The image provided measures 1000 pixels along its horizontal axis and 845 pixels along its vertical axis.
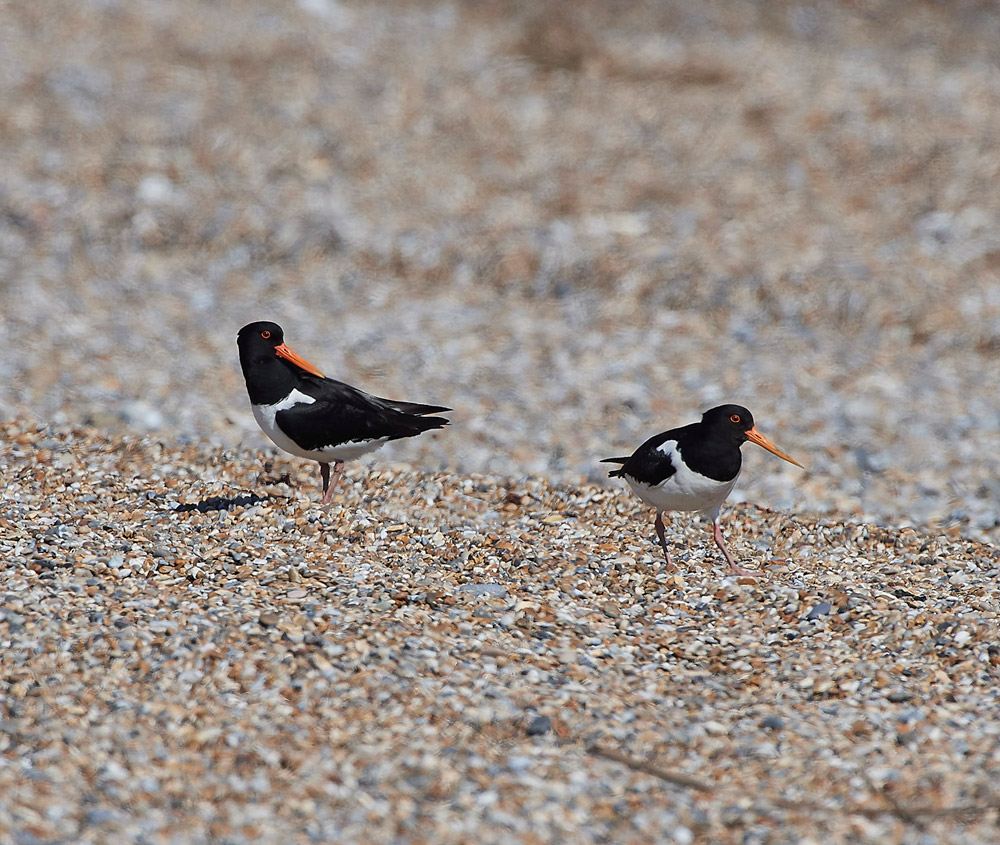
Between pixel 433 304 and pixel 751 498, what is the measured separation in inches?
193

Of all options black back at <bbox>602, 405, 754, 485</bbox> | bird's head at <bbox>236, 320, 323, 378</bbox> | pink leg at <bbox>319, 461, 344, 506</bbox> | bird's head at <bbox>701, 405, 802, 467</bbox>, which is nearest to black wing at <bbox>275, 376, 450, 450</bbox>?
bird's head at <bbox>236, 320, 323, 378</bbox>

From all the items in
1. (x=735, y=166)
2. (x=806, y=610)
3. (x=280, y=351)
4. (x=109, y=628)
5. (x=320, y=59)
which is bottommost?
(x=806, y=610)

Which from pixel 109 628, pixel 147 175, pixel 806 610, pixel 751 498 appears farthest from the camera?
pixel 147 175

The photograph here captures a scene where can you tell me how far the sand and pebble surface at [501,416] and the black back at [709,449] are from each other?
587mm

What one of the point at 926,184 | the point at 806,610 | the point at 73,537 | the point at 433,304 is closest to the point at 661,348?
the point at 433,304

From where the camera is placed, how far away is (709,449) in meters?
7.02

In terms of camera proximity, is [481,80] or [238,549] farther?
[481,80]

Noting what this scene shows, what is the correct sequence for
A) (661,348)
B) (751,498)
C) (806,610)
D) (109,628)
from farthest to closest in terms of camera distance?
(661,348) → (751,498) → (806,610) → (109,628)

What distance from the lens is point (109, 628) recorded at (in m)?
5.80

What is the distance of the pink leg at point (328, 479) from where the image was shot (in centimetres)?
777

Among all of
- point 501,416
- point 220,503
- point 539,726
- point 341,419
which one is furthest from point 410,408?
point 539,726

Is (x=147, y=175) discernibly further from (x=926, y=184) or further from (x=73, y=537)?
(x=926, y=184)

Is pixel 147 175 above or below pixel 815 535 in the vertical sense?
above

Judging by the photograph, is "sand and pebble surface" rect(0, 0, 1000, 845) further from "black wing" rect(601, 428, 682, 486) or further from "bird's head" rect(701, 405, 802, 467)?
"bird's head" rect(701, 405, 802, 467)
